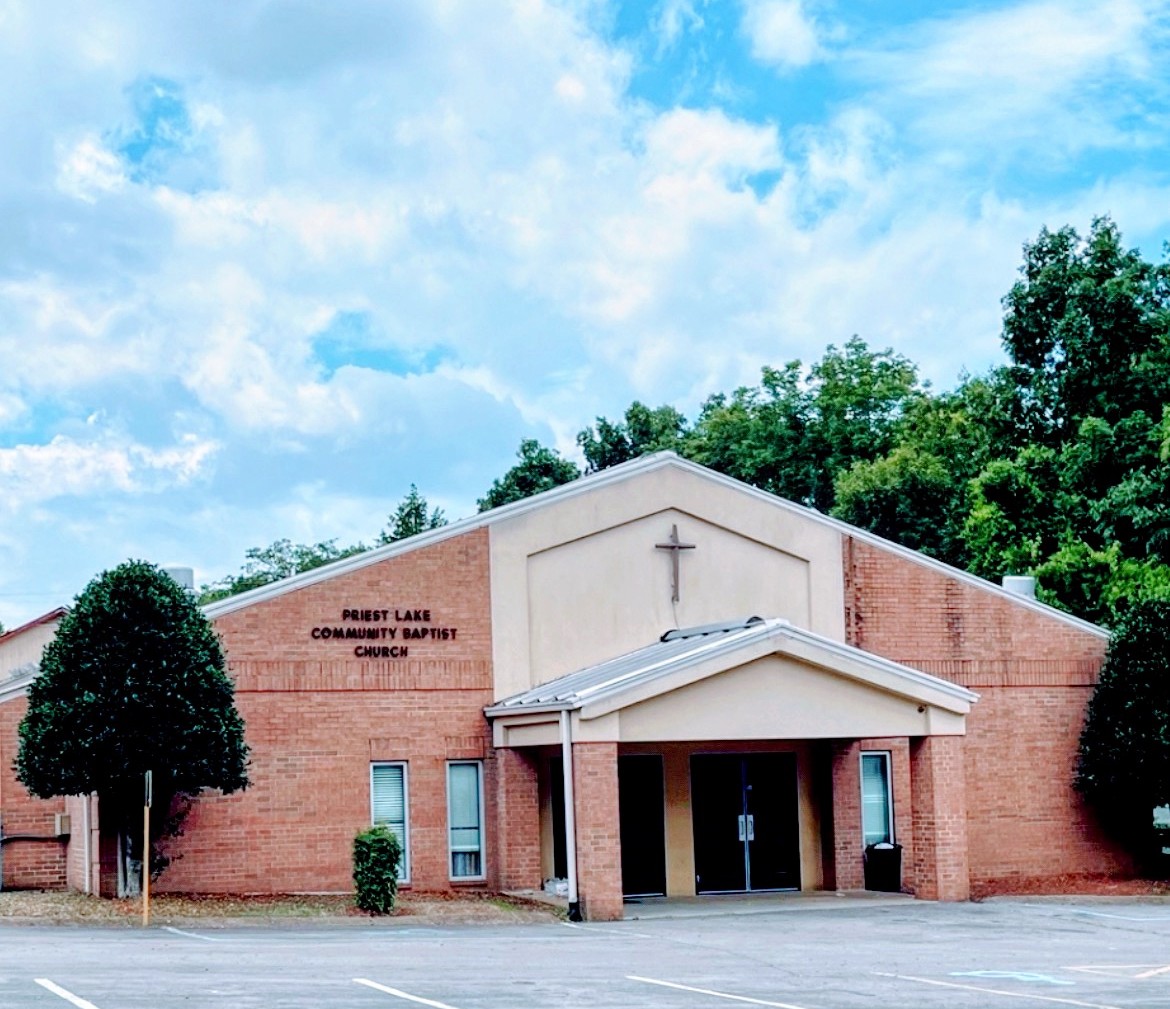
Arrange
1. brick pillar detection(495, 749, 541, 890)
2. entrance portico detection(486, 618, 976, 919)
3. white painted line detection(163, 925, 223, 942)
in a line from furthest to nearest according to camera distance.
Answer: brick pillar detection(495, 749, 541, 890) < entrance portico detection(486, 618, 976, 919) < white painted line detection(163, 925, 223, 942)

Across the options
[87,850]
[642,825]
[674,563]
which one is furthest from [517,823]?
[87,850]

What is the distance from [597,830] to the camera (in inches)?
1008

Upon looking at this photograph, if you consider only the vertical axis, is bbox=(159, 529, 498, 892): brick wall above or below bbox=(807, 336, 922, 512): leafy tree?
below

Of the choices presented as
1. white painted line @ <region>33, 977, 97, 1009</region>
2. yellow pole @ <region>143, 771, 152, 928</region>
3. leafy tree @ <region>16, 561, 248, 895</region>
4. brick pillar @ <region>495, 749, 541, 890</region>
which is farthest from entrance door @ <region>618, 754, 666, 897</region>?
white painted line @ <region>33, 977, 97, 1009</region>

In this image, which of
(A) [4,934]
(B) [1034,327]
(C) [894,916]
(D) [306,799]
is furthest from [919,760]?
(B) [1034,327]

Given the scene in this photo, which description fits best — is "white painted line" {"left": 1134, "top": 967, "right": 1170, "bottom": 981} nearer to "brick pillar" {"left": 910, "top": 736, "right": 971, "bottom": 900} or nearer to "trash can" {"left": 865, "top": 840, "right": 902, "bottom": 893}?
"brick pillar" {"left": 910, "top": 736, "right": 971, "bottom": 900}

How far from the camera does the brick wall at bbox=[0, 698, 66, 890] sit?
29.6 m

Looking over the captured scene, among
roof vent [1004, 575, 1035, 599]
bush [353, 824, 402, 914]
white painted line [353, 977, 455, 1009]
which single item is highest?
roof vent [1004, 575, 1035, 599]

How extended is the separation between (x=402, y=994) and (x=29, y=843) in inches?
603

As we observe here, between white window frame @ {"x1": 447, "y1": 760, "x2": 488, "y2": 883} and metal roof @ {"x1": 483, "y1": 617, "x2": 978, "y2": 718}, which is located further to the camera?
white window frame @ {"x1": 447, "y1": 760, "x2": 488, "y2": 883}

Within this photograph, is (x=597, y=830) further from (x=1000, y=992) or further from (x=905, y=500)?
(x=905, y=500)

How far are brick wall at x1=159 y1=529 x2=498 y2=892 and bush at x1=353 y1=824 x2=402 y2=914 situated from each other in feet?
7.42

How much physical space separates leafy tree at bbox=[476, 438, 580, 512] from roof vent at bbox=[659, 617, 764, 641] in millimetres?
38807

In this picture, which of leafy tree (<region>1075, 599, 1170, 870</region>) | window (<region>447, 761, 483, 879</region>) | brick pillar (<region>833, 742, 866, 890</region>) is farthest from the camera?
leafy tree (<region>1075, 599, 1170, 870</region>)
